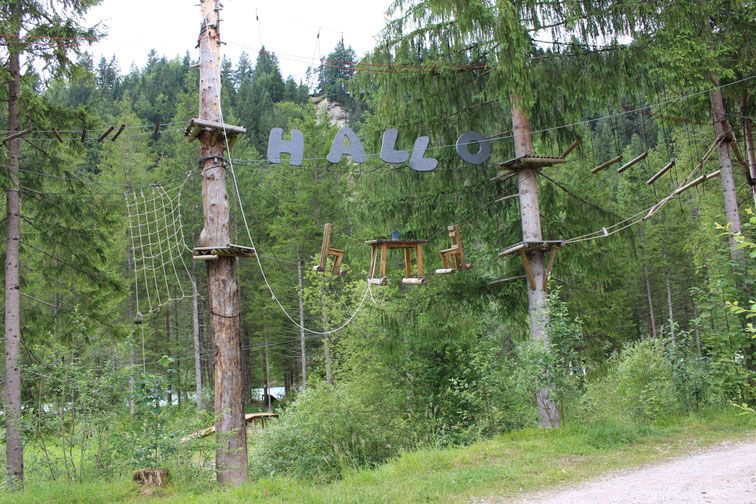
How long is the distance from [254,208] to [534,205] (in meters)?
20.5

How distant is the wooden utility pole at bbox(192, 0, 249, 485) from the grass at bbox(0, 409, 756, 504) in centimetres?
69

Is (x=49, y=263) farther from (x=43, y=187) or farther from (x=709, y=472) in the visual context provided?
(x=709, y=472)

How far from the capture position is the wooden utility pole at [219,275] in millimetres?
7500

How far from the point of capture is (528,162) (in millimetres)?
9047

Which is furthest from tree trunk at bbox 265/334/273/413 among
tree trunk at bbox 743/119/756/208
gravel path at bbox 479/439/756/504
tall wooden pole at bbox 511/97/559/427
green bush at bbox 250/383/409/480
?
gravel path at bbox 479/439/756/504

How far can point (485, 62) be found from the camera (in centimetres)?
983

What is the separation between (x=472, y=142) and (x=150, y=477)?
6550 mm

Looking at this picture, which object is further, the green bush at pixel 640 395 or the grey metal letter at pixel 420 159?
the green bush at pixel 640 395

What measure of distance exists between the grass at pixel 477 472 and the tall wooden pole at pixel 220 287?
70 centimetres

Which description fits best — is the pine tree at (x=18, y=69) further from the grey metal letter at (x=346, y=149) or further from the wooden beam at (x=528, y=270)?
the wooden beam at (x=528, y=270)

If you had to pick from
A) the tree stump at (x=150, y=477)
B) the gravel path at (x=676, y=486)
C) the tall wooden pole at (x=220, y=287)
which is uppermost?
the tall wooden pole at (x=220, y=287)

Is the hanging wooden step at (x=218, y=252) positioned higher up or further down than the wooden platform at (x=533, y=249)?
higher up

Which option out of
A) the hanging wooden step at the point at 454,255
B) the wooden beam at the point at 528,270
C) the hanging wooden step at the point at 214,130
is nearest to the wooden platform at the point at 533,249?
the wooden beam at the point at 528,270

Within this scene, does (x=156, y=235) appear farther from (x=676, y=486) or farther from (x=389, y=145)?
(x=676, y=486)
